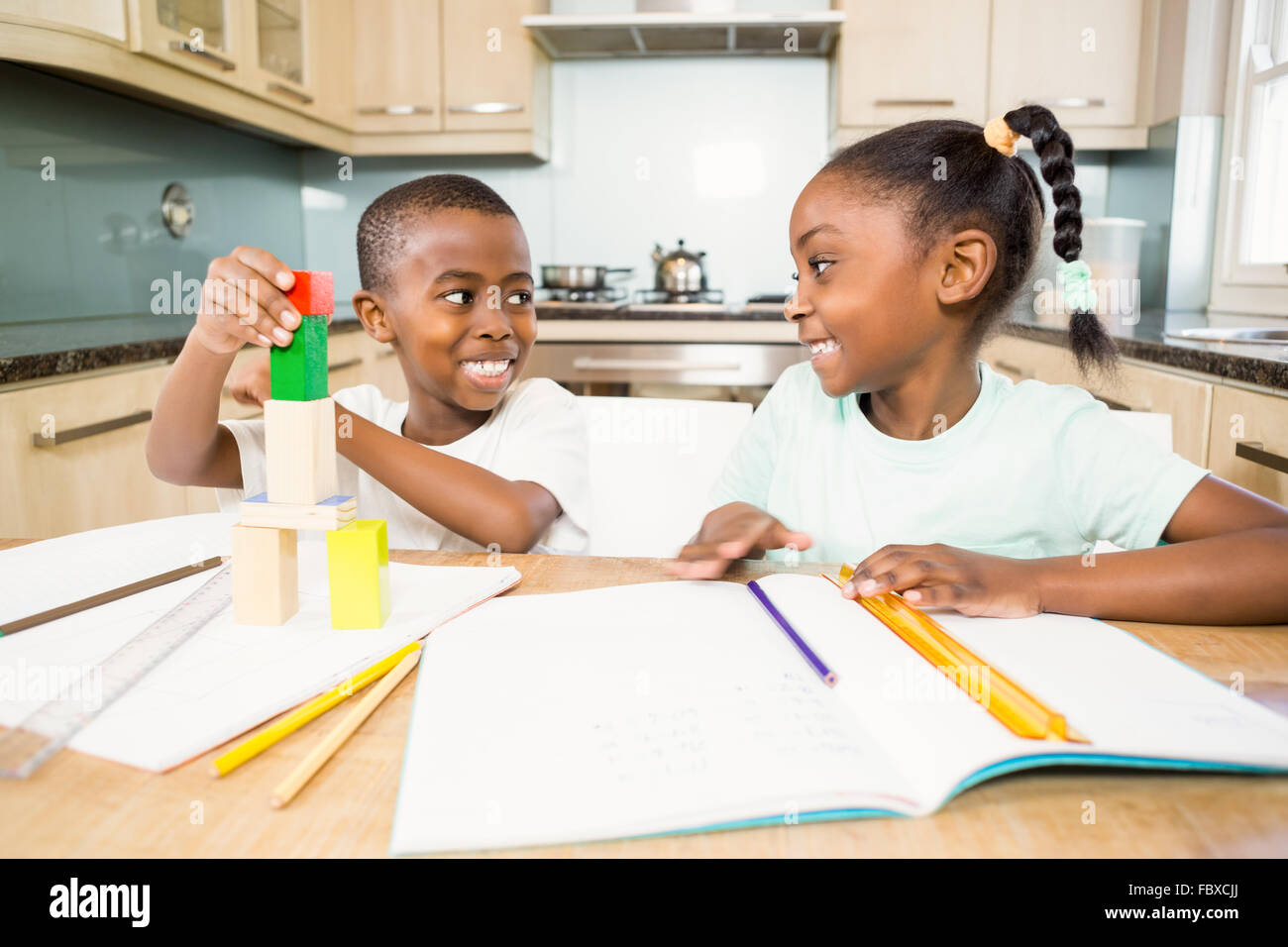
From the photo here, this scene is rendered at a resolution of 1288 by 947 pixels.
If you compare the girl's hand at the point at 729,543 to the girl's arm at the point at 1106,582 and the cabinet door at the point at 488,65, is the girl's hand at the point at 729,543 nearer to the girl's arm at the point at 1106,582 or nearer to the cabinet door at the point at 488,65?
the girl's arm at the point at 1106,582

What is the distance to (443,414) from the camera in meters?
1.20

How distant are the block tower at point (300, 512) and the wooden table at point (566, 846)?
0.15 metres

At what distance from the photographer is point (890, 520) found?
38.8 inches

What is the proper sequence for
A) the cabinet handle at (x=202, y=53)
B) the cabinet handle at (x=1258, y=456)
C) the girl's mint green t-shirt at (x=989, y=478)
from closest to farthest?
the girl's mint green t-shirt at (x=989, y=478), the cabinet handle at (x=1258, y=456), the cabinet handle at (x=202, y=53)

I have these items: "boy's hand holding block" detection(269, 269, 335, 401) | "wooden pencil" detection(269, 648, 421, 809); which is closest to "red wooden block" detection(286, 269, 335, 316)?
"boy's hand holding block" detection(269, 269, 335, 401)

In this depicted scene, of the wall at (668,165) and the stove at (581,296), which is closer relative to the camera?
the stove at (581,296)

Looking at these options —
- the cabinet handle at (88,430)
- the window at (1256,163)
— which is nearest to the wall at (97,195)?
the cabinet handle at (88,430)

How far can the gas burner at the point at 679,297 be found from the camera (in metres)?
2.98

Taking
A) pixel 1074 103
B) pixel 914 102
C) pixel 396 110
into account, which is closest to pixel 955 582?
pixel 914 102

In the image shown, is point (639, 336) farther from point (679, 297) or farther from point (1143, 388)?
point (1143, 388)

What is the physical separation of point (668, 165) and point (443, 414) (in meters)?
2.35

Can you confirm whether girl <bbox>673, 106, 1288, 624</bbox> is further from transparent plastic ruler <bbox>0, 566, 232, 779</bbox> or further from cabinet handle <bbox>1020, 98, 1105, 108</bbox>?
cabinet handle <bbox>1020, 98, 1105, 108</bbox>

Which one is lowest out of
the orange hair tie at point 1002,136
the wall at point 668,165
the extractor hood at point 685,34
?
the orange hair tie at point 1002,136
